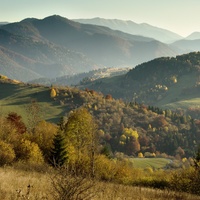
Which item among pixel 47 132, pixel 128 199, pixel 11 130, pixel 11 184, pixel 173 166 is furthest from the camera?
pixel 173 166

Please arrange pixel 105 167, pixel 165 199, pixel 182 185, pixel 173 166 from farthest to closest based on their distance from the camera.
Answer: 1. pixel 173 166
2. pixel 105 167
3. pixel 182 185
4. pixel 165 199

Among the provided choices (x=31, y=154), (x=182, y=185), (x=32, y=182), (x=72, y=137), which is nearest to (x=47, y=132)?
(x=72, y=137)

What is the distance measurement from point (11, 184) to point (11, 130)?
194 feet

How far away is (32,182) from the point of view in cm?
1499

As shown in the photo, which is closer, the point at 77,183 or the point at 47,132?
the point at 77,183

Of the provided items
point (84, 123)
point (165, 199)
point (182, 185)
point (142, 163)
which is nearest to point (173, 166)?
point (142, 163)

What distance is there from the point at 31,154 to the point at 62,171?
174ft

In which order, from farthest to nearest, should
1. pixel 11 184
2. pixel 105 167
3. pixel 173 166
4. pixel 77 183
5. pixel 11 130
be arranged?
pixel 173 166, pixel 11 130, pixel 105 167, pixel 11 184, pixel 77 183

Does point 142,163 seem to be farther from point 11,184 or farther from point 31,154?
point 11,184

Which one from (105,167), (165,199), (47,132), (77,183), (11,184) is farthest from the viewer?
(47,132)

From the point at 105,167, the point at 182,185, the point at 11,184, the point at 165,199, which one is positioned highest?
the point at 11,184

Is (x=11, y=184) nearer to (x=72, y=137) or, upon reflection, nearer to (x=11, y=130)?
(x=11, y=130)

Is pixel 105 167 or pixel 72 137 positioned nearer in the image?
pixel 105 167

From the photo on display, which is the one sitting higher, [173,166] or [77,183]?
[77,183]
